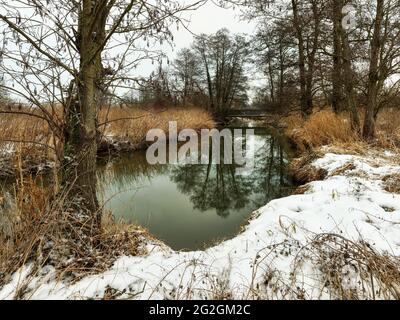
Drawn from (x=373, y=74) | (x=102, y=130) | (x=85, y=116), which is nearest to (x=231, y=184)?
(x=102, y=130)

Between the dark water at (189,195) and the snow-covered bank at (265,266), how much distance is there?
0.88m

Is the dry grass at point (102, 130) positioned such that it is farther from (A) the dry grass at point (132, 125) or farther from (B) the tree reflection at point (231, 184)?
(B) the tree reflection at point (231, 184)

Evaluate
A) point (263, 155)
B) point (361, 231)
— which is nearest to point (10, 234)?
point (361, 231)

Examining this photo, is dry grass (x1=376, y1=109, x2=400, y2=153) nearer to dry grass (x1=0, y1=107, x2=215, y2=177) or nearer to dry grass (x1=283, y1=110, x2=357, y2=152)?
dry grass (x1=283, y1=110, x2=357, y2=152)

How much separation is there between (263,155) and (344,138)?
3.16 m

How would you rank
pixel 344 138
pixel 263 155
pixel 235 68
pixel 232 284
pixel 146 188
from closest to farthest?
pixel 232 284
pixel 146 188
pixel 344 138
pixel 263 155
pixel 235 68

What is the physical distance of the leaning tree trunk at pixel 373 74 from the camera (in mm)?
6168

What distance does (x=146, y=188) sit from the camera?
6133mm

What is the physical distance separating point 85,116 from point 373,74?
20.0 ft

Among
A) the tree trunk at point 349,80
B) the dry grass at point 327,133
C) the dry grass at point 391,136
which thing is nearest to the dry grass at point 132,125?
the dry grass at point 327,133

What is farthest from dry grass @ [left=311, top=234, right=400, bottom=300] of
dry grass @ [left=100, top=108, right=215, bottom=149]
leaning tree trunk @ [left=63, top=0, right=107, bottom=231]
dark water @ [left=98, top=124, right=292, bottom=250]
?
dry grass @ [left=100, top=108, right=215, bottom=149]

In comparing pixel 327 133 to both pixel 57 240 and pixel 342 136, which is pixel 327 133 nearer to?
pixel 342 136
